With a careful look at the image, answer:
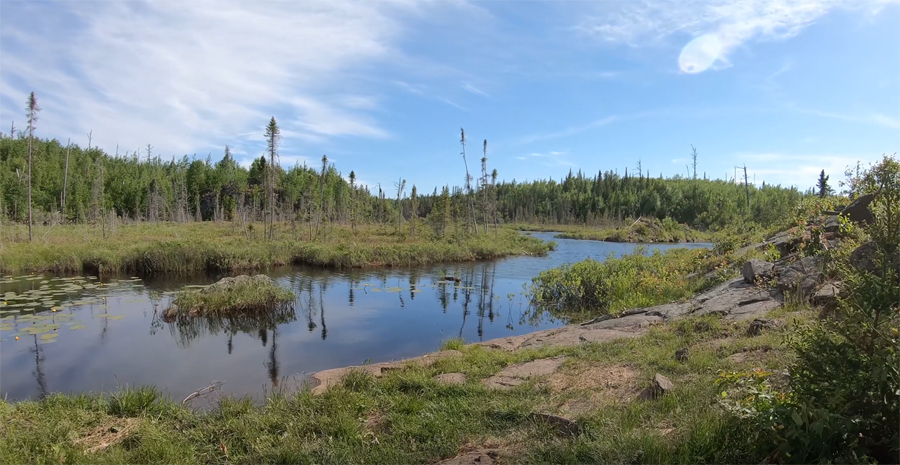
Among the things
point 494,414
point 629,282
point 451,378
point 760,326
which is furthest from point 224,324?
point 760,326

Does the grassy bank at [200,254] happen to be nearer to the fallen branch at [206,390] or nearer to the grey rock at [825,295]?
the fallen branch at [206,390]

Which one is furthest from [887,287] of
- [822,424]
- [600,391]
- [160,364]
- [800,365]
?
[160,364]

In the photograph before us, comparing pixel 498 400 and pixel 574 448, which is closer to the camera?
pixel 574 448

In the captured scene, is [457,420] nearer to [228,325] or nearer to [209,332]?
[209,332]

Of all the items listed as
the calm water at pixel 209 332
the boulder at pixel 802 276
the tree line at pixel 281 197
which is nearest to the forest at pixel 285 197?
the tree line at pixel 281 197

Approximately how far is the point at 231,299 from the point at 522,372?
32.3 feet

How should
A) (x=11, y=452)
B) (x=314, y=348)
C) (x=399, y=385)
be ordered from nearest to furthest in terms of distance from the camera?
(x=11, y=452)
(x=399, y=385)
(x=314, y=348)

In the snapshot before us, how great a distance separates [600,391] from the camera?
5273mm

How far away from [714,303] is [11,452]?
385 inches

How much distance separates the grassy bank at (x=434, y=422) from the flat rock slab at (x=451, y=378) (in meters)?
0.10

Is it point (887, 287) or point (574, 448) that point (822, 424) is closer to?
point (887, 287)

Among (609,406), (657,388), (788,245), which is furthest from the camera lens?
(788,245)

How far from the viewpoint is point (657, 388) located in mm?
4738

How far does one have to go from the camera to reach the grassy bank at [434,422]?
148 inches
